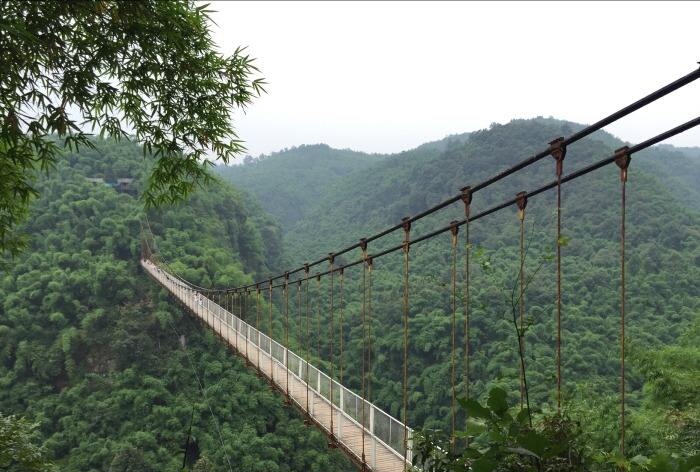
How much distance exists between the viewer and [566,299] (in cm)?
1812

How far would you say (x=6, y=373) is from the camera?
1728cm

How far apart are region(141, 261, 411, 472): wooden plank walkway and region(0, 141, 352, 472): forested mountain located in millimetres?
5943

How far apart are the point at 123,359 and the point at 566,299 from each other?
495 inches

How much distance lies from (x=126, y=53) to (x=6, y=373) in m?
17.1

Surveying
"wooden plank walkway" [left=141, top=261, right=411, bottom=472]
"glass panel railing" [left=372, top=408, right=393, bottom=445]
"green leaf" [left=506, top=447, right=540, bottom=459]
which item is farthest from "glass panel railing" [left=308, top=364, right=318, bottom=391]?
"green leaf" [left=506, top=447, right=540, bottom=459]

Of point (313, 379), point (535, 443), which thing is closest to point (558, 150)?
point (535, 443)

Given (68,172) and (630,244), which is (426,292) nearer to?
(630,244)

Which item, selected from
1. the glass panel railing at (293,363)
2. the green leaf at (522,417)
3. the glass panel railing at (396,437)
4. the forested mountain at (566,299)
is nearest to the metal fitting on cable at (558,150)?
the forested mountain at (566,299)

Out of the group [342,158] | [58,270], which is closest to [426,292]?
[58,270]

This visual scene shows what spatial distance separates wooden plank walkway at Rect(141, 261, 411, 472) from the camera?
3928 millimetres

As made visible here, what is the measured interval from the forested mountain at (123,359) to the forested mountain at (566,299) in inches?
151

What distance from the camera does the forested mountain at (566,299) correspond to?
31.1 feet

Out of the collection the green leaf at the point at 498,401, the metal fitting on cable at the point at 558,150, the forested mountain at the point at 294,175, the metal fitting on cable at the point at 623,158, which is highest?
the forested mountain at the point at 294,175

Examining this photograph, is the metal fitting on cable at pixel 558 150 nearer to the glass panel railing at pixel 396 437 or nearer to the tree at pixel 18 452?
the glass panel railing at pixel 396 437
